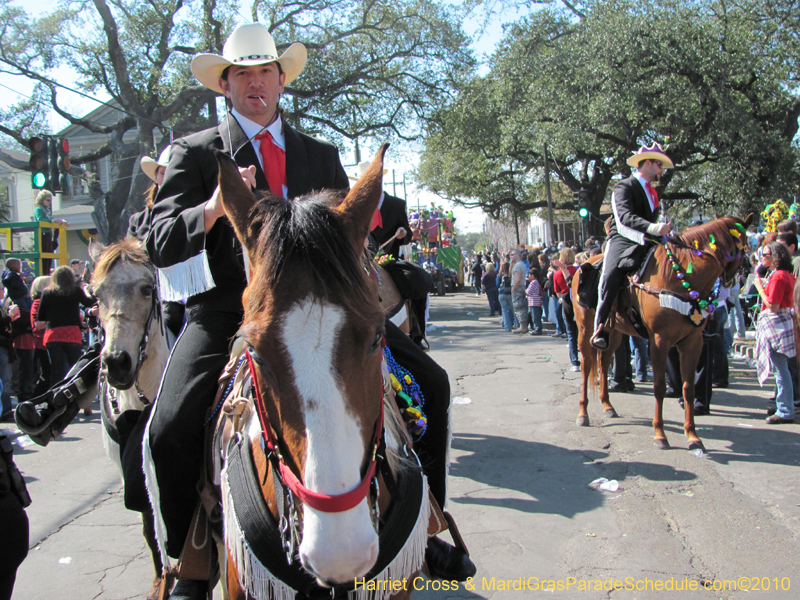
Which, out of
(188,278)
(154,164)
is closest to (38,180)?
(154,164)

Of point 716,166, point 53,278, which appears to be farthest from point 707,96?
point 53,278

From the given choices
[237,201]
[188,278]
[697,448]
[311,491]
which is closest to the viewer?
[311,491]

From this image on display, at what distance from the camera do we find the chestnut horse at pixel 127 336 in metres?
3.56

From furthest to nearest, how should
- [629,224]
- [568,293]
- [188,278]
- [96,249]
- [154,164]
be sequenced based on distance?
[568,293]
[629,224]
[154,164]
[96,249]
[188,278]

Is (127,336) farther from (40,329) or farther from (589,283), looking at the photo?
(40,329)

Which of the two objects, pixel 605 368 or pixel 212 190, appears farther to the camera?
pixel 605 368

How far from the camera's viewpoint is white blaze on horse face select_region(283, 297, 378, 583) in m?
1.47

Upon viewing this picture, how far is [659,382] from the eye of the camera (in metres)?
6.07

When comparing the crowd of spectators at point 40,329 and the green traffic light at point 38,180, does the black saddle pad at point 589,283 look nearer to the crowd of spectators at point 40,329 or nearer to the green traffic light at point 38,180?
the crowd of spectators at point 40,329

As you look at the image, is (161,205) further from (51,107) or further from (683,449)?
(51,107)

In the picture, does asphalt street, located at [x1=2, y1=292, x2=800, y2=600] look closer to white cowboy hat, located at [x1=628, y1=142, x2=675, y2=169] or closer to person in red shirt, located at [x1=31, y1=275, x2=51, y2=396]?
person in red shirt, located at [x1=31, y1=275, x2=51, y2=396]

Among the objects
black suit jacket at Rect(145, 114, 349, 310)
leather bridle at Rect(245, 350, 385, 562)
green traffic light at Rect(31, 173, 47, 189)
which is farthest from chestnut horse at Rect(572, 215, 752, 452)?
green traffic light at Rect(31, 173, 47, 189)

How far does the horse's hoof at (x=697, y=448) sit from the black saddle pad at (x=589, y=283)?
214 cm

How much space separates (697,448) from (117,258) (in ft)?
17.7
